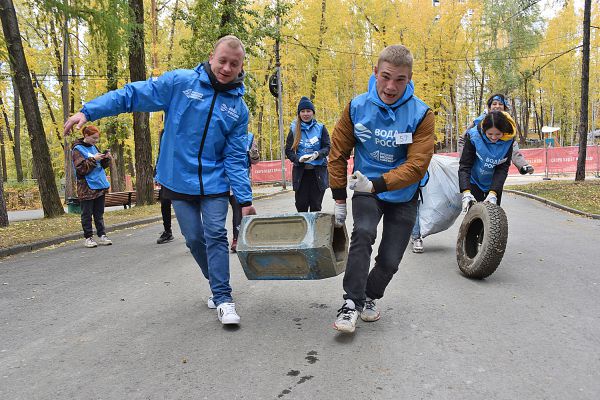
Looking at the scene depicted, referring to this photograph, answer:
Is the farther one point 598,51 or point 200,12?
point 598,51

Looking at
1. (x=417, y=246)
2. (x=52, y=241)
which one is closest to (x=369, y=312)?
(x=417, y=246)

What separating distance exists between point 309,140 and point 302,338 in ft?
10.9

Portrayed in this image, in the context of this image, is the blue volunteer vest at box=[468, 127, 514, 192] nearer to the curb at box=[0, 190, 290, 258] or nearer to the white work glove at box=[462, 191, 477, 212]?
the white work glove at box=[462, 191, 477, 212]

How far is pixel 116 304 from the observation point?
4.36 meters

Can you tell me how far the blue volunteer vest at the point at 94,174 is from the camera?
748 cm

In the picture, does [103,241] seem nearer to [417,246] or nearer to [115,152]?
[417,246]

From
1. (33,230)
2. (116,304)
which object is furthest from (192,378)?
(33,230)

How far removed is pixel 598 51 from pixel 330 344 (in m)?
51.4

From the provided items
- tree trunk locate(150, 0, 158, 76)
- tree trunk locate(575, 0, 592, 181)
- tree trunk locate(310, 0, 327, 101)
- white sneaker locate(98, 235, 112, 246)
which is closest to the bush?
tree trunk locate(150, 0, 158, 76)

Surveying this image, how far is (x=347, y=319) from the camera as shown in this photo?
3291 millimetres

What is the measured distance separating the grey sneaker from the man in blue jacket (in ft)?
2.93

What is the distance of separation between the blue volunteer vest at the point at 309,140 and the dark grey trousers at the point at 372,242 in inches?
103

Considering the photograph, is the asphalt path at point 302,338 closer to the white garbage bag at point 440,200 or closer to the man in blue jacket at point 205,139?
the man in blue jacket at point 205,139

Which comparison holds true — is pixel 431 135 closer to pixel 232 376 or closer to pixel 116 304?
pixel 232 376
